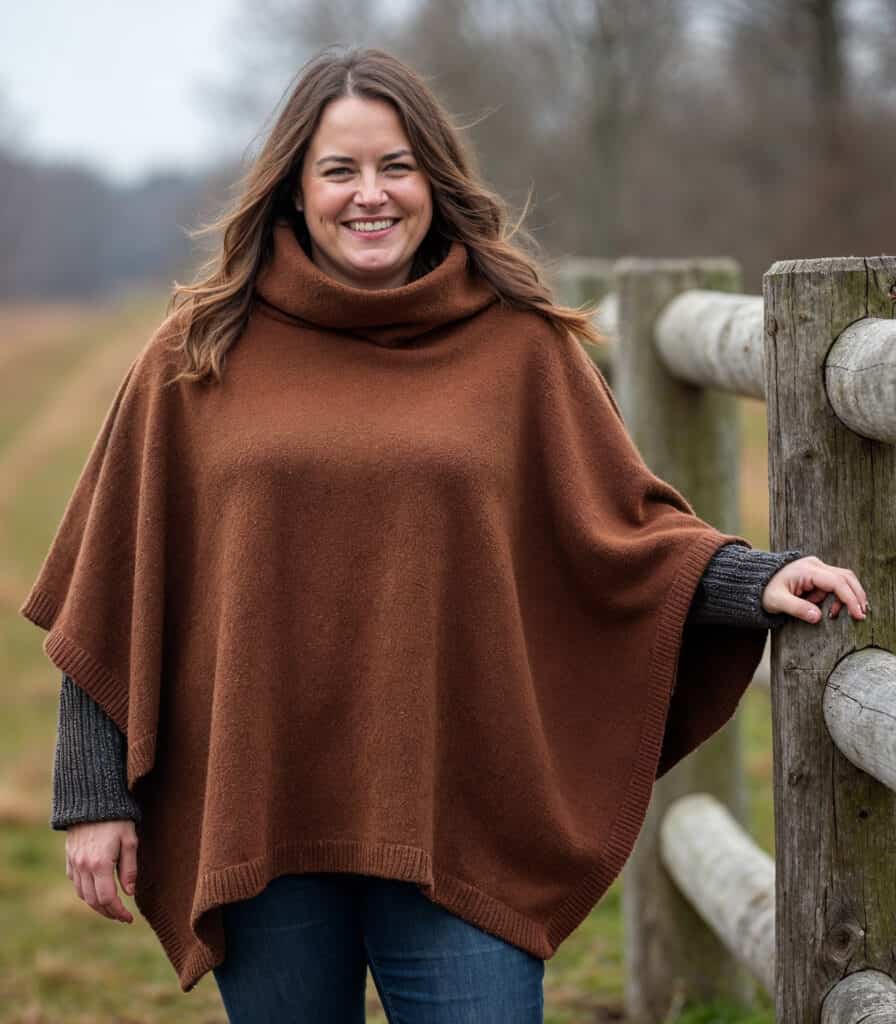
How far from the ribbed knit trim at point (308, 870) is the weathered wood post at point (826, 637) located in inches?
17.9

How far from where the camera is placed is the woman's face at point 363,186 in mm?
2420

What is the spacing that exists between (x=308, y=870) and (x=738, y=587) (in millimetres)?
823

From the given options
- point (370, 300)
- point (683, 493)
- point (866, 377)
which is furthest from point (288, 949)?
point (683, 493)

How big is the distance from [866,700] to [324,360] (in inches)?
40.1

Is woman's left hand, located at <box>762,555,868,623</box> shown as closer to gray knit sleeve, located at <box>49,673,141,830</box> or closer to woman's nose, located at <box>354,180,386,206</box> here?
woman's nose, located at <box>354,180,386,206</box>

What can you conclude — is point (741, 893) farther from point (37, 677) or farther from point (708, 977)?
point (37, 677)

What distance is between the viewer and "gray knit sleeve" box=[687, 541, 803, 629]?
219 cm

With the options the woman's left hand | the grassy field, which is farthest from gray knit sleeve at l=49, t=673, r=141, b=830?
the grassy field

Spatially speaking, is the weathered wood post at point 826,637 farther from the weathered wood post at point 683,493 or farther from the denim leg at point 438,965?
the weathered wood post at point 683,493

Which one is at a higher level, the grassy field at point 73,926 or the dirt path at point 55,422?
the dirt path at point 55,422

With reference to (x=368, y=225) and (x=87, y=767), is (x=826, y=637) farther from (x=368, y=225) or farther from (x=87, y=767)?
(x=87, y=767)

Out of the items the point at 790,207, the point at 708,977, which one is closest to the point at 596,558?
the point at 708,977

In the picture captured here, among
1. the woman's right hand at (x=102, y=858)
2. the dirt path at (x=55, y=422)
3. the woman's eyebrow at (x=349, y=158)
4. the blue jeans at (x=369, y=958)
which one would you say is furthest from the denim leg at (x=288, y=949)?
the dirt path at (x=55, y=422)

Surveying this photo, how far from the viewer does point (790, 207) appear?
1461 cm
